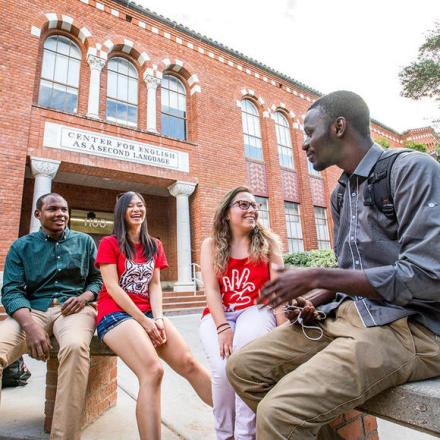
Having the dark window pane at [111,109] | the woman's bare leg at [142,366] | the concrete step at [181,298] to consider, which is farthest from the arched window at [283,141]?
the woman's bare leg at [142,366]

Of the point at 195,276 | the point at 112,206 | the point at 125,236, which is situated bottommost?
the point at 125,236

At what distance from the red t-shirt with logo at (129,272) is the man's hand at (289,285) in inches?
58.9

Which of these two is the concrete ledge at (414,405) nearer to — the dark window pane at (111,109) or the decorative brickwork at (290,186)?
the dark window pane at (111,109)

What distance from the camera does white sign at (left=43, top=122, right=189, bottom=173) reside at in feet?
25.7

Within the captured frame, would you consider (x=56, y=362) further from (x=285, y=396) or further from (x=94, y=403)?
(x=285, y=396)

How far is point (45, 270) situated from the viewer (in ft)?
8.16

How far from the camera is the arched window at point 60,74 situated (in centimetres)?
843

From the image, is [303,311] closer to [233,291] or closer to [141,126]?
[233,291]

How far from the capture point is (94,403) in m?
2.36

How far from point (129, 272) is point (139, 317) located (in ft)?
1.29

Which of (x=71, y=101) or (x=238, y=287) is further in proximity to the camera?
(x=71, y=101)

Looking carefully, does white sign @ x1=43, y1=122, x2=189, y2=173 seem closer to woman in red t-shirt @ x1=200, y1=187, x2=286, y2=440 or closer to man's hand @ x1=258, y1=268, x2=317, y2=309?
woman in red t-shirt @ x1=200, y1=187, x2=286, y2=440

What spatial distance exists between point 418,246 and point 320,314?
1.77ft

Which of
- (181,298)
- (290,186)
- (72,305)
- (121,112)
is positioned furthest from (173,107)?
(72,305)
